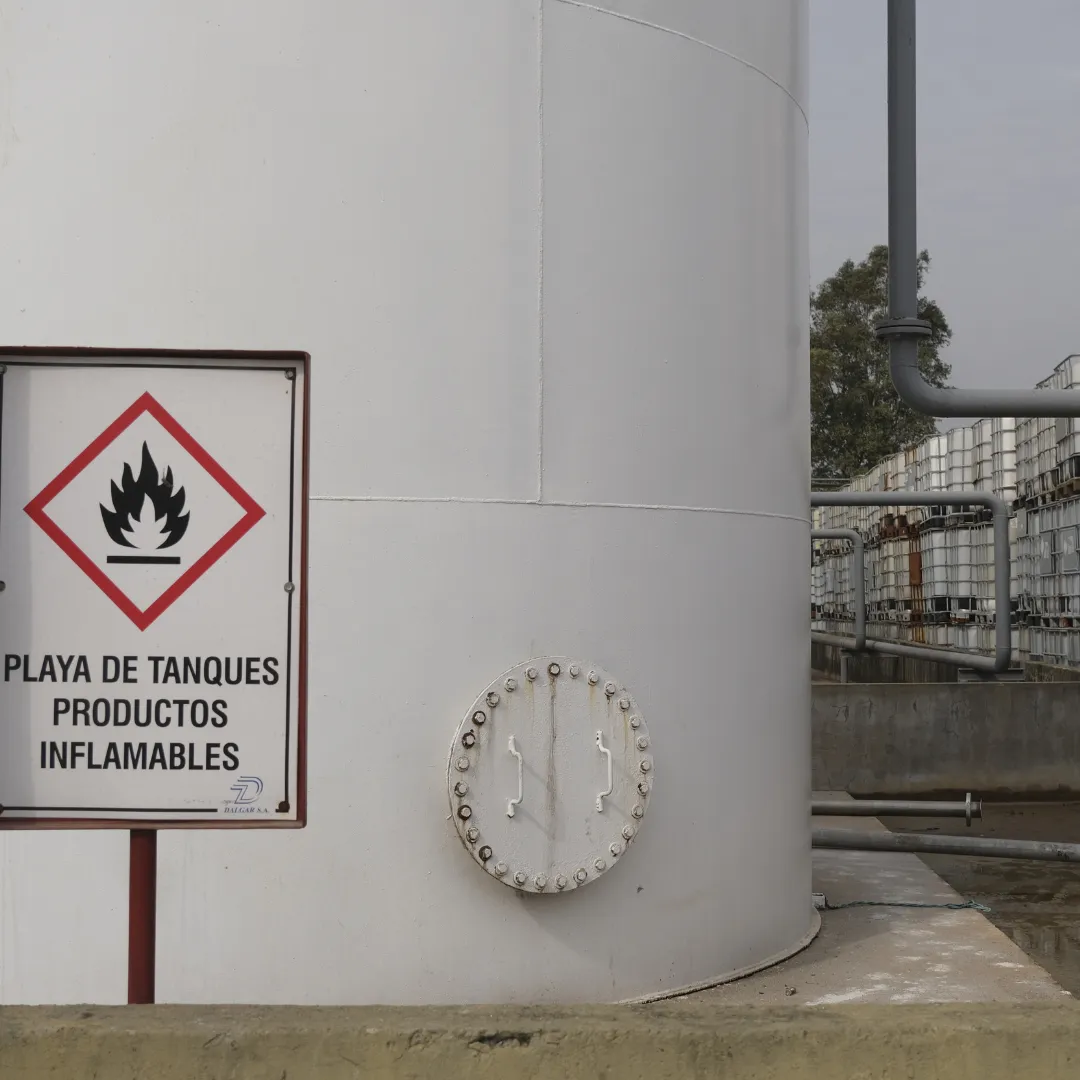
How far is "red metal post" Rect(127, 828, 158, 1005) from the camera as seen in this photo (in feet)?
9.04

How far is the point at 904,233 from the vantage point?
6.71 m

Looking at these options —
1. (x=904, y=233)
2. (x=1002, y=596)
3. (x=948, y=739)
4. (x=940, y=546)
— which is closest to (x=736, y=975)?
(x=904, y=233)

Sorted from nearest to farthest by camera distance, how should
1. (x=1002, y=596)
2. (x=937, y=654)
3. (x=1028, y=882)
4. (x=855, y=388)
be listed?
(x=1028, y=882), (x=1002, y=596), (x=937, y=654), (x=855, y=388)

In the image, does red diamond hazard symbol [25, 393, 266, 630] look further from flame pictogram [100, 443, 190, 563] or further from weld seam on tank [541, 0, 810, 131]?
weld seam on tank [541, 0, 810, 131]

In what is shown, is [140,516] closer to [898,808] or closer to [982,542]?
[898,808]

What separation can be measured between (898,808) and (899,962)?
2655 millimetres

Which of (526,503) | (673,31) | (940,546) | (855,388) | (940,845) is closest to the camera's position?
(526,503)

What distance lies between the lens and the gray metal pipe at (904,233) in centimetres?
666

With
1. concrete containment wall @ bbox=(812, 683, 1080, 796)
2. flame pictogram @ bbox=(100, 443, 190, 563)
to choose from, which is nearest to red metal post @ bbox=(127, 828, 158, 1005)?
flame pictogram @ bbox=(100, 443, 190, 563)

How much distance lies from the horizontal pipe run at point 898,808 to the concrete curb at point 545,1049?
192 inches

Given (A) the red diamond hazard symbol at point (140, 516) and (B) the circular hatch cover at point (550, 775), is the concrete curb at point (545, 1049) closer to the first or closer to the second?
(A) the red diamond hazard symbol at point (140, 516)

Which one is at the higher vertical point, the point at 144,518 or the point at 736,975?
the point at 144,518

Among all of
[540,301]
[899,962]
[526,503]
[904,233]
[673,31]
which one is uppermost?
[673,31]

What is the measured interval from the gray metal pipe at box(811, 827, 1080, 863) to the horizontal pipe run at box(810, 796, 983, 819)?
0.54 feet
